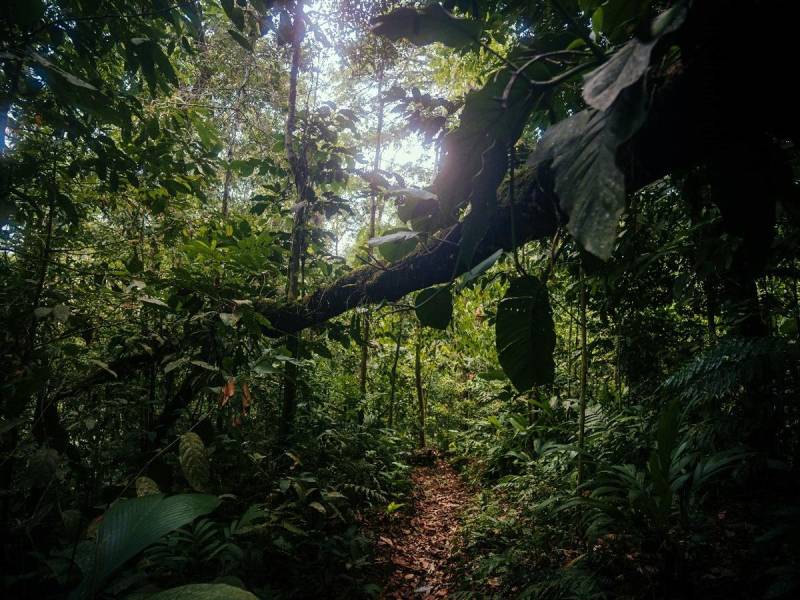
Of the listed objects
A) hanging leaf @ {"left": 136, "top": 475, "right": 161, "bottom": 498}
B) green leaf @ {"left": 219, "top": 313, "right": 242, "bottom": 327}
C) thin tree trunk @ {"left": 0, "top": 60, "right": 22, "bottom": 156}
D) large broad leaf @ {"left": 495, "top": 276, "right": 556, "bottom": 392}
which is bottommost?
hanging leaf @ {"left": 136, "top": 475, "right": 161, "bottom": 498}

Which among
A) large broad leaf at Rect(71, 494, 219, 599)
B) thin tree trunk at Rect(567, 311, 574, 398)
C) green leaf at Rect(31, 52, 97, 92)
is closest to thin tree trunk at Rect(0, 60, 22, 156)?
green leaf at Rect(31, 52, 97, 92)

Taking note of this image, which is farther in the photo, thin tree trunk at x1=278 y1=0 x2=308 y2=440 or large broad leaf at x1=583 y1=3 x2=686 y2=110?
thin tree trunk at x1=278 y1=0 x2=308 y2=440

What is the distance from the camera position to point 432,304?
1.33m

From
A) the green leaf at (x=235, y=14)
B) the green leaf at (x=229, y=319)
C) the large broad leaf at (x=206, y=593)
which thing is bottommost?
the large broad leaf at (x=206, y=593)

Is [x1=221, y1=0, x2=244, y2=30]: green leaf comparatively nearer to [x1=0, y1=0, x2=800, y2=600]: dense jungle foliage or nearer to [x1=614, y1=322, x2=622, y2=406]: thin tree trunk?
[x1=0, y1=0, x2=800, y2=600]: dense jungle foliage

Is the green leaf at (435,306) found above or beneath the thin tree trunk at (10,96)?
beneath

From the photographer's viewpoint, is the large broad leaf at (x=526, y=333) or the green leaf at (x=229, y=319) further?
the green leaf at (x=229, y=319)

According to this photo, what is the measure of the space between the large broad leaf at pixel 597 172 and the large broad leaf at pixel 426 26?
0.50 metres

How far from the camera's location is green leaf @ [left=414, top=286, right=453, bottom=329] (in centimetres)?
131

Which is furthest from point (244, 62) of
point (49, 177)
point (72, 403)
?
point (72, 403)

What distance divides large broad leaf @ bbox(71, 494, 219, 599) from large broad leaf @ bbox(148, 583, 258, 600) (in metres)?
0.20

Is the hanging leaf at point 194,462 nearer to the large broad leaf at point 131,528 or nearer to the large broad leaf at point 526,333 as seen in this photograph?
the large broad leaf at point 131,528

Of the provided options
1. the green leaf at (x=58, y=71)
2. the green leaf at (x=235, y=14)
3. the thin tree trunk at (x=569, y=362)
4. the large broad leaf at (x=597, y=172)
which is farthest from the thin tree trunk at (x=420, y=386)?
the large broad leaf at (x=597, y=172)

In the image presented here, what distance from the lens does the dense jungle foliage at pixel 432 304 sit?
0.84 m
